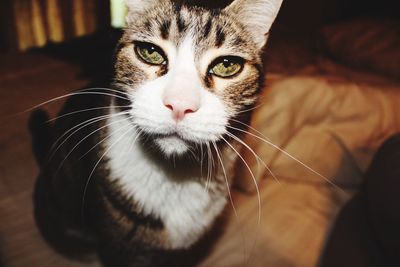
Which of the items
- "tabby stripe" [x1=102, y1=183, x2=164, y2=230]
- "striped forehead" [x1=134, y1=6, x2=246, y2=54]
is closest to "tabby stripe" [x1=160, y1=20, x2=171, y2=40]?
"striped forehead" [x1=134, y1=6, x2=246, y2=54]

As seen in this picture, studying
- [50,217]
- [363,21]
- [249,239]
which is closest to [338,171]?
[249,239]

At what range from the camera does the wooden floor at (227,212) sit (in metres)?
0.77

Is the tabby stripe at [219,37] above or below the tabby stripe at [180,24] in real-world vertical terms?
below

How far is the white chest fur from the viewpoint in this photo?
72cm

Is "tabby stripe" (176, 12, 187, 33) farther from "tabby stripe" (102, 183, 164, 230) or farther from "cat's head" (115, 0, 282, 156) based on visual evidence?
"tabby stripe" (102, 183, 164, 230)

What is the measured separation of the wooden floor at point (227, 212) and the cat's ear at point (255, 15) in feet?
1.75

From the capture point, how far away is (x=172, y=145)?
0.60 meters

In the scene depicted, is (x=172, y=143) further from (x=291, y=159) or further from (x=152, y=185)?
(x=291, y=159)

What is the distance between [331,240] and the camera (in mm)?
895

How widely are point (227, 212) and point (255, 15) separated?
0.56 meters

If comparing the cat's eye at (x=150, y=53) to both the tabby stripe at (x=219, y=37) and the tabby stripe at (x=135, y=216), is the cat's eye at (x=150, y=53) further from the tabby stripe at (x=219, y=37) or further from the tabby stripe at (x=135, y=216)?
the tabby stripe at (x=135, y=216)

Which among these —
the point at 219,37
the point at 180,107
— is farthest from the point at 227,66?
the point at 180,107

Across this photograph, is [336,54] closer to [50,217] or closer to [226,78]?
[226,78]

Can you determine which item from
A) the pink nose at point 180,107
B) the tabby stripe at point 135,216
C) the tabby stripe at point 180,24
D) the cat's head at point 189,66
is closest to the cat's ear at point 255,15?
the cat's head at point 189,66
